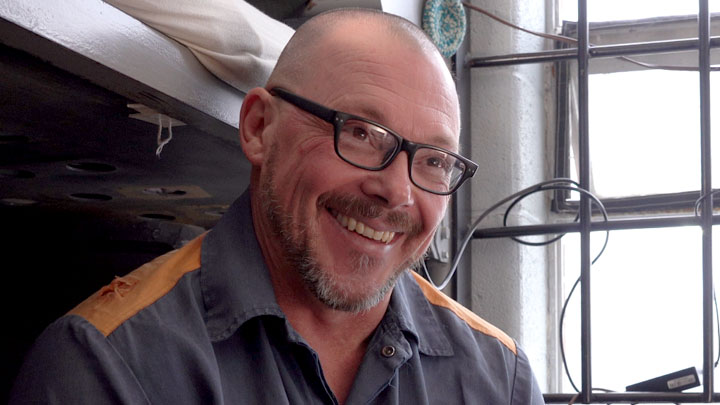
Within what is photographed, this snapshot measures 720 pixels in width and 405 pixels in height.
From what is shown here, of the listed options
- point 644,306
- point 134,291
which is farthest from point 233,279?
point 644,306

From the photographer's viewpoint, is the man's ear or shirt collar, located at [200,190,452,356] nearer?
shirt collar, located at [200,190,452,356]

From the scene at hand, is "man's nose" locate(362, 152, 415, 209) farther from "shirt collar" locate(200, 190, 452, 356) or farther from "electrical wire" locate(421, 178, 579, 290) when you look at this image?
"electrical wire" locate(421, 178, 579, 290)

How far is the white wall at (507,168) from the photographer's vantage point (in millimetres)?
2262

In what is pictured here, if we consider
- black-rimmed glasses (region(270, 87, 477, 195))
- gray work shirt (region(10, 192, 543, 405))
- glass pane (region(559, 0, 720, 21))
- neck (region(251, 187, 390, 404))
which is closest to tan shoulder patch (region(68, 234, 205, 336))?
gray work shirt (region(10, 192, 543, 405))

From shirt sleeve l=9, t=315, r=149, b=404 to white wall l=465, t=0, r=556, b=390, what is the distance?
1.48 m

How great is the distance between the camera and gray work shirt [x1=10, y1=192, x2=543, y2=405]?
91cm

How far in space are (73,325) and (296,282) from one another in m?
0.32

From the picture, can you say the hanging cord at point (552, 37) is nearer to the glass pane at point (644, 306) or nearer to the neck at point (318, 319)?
the glass pane at point (644, 306)

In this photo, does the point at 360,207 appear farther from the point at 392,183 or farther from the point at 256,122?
the point at 256,122

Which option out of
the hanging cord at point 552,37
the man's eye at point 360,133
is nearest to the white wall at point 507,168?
the hanging cord at point 552,37

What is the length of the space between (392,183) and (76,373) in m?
0.45

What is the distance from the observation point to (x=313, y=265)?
110 centimetres

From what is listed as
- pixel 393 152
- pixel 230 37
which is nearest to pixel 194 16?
pixel 230 37

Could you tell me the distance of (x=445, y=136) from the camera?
1.14 m
